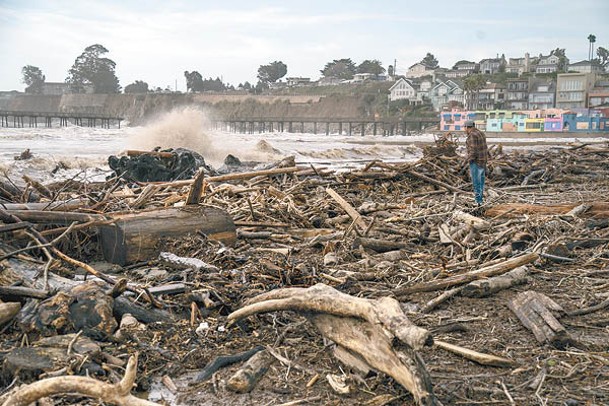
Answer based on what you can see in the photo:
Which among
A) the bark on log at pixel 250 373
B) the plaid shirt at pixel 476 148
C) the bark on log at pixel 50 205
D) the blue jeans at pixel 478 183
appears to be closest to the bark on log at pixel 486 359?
the bark on log at pixel 250 373

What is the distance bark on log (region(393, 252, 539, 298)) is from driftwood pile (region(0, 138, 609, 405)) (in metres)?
0.02

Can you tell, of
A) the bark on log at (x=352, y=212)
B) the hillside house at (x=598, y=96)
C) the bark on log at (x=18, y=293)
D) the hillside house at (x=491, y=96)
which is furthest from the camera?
the hillside house at (x=491, y=96)

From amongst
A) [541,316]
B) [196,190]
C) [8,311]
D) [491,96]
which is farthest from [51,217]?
[491,96]

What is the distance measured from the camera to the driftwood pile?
3865mm

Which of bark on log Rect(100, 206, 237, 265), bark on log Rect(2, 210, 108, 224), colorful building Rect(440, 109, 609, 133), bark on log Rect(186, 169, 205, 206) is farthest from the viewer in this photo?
colorful building Rect(440, 109, 609, 133)

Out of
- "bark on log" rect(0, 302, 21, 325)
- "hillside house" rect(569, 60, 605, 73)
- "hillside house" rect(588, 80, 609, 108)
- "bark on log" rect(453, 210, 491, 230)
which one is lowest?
"bark on log" rect(0, 302, 21, 325)

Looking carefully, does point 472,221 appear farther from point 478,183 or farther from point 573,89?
point 573,89

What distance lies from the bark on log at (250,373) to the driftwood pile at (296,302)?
15 mm

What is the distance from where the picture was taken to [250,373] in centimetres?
411

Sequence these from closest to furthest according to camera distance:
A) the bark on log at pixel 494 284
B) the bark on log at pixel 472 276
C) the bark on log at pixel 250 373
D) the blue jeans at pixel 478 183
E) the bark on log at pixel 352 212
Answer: the bark on log at pixel 250 373 < the bark on log at pixel 494 284 < the bark on log at pixel 472 276 < the bark on log at pixel 352 212 < the blue jeans at pixel 478 183

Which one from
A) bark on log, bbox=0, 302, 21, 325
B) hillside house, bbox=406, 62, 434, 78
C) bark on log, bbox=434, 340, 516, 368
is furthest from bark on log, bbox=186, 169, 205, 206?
hillside house, bbox=406, 62, 434, 78

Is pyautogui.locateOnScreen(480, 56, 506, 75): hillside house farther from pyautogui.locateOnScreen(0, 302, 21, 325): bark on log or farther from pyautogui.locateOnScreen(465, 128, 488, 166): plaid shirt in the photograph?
pyautogui.locateOnScreen(0, 302, 21, 325): bark on log

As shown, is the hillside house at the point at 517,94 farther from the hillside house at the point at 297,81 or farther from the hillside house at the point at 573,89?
the hillside house at the point at 297,81

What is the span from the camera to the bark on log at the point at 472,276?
594 cm
